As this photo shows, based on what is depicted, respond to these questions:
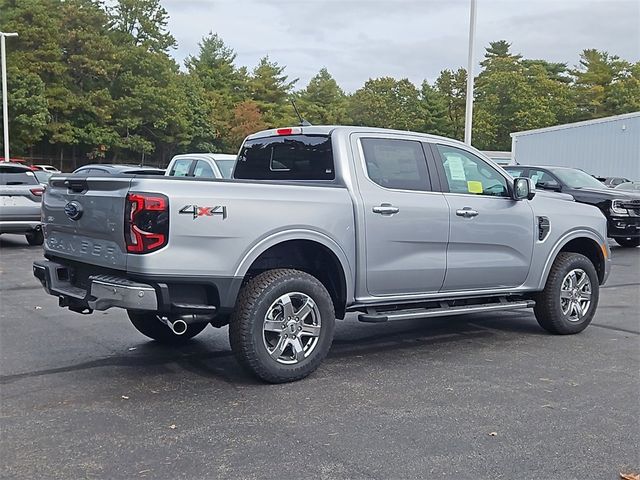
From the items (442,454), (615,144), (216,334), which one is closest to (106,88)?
(615,144)

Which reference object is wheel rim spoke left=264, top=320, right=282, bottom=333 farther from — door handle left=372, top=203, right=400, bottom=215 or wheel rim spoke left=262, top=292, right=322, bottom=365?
door handle left=372, top=203, right=400, bottom=215

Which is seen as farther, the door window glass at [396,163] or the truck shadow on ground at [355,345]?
the door window glass at [396,163]

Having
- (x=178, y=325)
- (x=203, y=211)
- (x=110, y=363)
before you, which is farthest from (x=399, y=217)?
(x=110, y=363)

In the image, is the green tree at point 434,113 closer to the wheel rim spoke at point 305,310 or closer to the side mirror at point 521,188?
the side mirror at point 521,188

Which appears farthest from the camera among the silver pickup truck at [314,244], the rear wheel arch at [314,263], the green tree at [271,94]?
the green tree at [271,94]

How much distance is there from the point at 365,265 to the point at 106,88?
43.2m

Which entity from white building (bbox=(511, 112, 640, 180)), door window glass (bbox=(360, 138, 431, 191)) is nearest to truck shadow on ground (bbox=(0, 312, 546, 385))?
door window glass (bbox=(360, 138, 431, 191))

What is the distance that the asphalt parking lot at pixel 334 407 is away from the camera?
3799 mm

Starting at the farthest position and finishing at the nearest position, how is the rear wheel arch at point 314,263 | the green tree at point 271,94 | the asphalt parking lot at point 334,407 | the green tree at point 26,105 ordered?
the green tree at point 271,94 < the green tree at point 26,105 < the rear wheel arch at point 314,263 < the asphalt parking lot at point 334,407

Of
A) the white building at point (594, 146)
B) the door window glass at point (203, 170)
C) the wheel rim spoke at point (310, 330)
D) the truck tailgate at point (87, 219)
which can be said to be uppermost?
the white building at point (594, 146)

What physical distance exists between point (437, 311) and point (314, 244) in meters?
1.35

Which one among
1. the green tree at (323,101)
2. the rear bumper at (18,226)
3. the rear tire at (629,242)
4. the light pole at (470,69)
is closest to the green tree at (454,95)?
the green tree at (323,101)

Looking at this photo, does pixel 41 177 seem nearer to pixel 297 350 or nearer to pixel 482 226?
pixel 482 226

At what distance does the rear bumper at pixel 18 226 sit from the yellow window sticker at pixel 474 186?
389 inches
